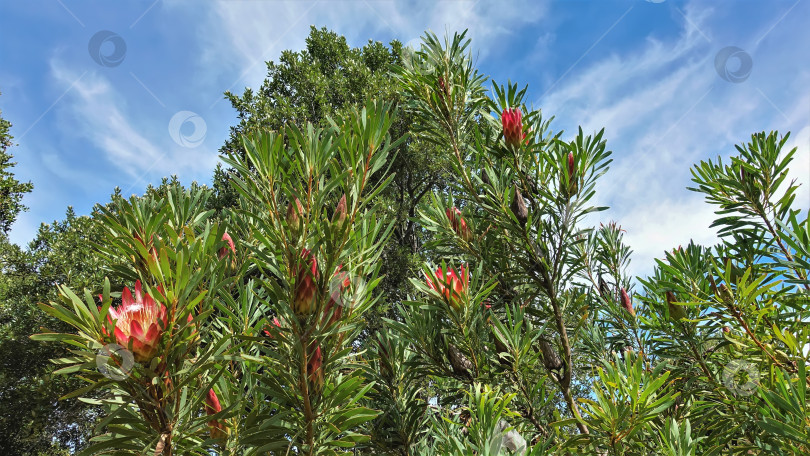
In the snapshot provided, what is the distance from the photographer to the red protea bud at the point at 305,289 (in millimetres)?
687

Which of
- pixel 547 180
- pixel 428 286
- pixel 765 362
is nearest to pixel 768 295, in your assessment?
pixel 765 362

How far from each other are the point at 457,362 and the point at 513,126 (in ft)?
2.45

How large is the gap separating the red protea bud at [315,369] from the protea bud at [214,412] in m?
0.20

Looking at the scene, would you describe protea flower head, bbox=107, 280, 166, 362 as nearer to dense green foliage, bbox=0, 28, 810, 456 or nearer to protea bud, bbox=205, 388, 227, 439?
dense green foliage, bbox=0, 28, 810, 456

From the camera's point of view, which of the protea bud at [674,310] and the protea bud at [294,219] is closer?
the protea bud at [294,219]

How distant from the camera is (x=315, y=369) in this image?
72 centimetres

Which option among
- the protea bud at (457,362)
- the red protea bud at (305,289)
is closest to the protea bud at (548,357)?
the protea bud at (457,362)

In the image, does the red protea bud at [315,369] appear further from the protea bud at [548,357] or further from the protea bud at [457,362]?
the protea bud at [548,357]

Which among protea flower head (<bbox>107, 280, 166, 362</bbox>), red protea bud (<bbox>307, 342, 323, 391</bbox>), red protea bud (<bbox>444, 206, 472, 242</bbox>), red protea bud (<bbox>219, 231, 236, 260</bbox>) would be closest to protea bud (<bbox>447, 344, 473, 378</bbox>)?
red protea bud (<bbox>444, 206, 472, 242</bbox>)

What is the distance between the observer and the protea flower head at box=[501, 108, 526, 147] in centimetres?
131

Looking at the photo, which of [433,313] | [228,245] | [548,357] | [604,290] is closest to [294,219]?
[228,245]

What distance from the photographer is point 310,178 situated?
70 cm

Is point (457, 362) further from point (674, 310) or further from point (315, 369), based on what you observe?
point (674, 310)

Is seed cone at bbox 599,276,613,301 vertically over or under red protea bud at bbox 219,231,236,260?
over
